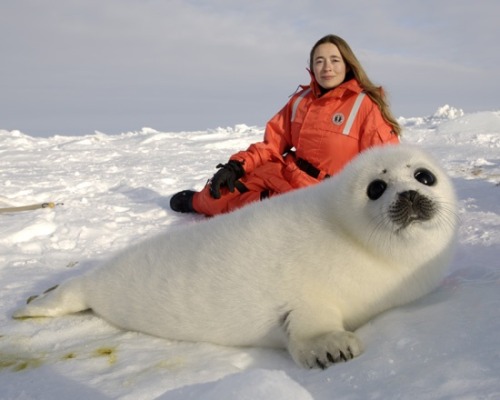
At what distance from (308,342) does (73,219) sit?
2449mm

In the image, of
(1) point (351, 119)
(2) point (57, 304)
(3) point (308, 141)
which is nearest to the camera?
(2) point (57, 304)

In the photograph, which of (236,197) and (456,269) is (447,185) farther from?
(236,197)

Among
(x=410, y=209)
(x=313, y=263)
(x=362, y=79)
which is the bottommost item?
(x=313, y=263)

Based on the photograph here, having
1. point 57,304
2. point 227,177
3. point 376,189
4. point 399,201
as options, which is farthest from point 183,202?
point 399,201

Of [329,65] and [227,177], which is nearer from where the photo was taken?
[329,65]

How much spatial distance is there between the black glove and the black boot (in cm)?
35

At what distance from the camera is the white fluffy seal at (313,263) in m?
1.62

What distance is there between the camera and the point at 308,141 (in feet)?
10.5

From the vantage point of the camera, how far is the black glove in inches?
128

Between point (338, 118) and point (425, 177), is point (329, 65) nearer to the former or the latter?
point (338, 118)

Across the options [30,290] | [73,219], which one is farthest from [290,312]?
[73,219]

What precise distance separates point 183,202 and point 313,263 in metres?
2.11

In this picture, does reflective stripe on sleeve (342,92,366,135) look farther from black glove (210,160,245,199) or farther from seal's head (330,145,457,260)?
seal's head (330,145,457,260)

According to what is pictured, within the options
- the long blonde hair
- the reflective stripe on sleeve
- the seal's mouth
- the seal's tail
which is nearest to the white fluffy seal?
the seal's mouth
